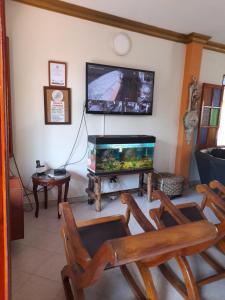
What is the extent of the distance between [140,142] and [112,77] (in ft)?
3.19

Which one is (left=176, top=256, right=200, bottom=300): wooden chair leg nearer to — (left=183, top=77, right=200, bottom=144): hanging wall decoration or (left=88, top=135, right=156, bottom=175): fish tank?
(left=88, top=135, right=156, bottom=175): fish tank

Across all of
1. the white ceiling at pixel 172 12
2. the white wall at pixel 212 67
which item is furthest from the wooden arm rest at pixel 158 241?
the white wall at pixel 212 67

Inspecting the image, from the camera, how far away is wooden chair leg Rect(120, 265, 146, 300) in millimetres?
1503

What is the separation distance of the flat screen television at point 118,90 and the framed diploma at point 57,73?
0.96 feet

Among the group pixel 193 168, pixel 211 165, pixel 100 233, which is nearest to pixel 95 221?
pixel 100 233

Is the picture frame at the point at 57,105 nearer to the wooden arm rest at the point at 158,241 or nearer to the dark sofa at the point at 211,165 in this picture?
the dark sofa at the point at 211,165

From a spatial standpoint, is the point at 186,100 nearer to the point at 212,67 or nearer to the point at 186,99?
the point at 186,99

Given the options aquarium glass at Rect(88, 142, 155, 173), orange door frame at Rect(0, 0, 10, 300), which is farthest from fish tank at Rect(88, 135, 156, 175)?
orange door frame at Rect(0, 0, 10, 300)

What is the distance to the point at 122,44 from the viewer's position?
2.96 meters

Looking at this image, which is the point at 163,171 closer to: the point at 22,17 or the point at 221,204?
the point at 221,204

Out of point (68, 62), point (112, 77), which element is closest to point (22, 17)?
point (68, 62)

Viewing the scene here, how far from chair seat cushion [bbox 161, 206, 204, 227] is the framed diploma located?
1.97 meters

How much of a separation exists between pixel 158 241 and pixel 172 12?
9.13 ft

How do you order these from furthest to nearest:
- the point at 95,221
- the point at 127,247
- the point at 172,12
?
the point at 172,12
the point at 95,221
the point at 127,247
